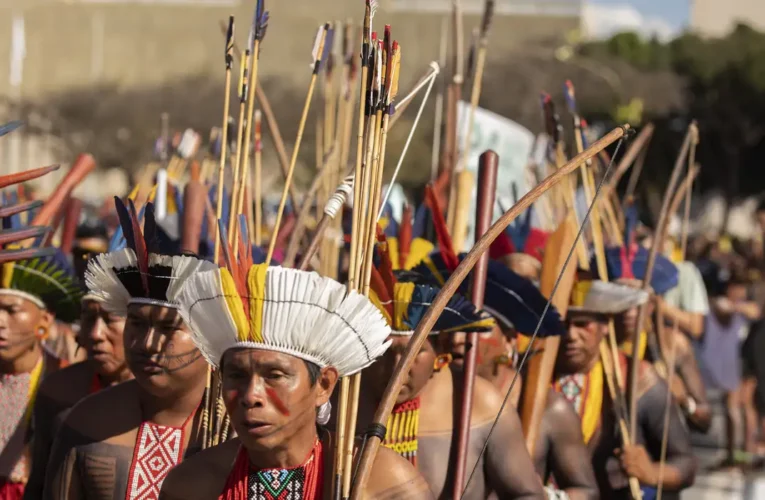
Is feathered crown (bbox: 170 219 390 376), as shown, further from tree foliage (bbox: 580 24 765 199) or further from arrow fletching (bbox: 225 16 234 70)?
tree foliage (bbox: 580 24 765 199)

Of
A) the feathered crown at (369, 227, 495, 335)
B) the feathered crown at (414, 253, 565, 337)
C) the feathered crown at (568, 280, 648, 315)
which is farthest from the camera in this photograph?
the feathered crown at (568, 280, 648, 315)

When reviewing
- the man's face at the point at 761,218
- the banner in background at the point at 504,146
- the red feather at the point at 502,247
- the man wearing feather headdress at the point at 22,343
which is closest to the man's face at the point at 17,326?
the man wearing feather headdress at the point at 22,343

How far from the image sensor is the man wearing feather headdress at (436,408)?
181 inches

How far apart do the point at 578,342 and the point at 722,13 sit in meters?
73.0

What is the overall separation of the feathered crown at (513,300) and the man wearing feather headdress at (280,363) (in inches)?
67.1

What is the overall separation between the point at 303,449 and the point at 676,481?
120 inches

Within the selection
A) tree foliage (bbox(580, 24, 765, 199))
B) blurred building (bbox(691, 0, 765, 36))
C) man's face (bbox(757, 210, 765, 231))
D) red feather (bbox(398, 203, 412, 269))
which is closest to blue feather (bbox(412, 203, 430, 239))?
red feather (bbox(398, 203, 412, 269))

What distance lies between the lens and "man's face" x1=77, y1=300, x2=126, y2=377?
5465mm

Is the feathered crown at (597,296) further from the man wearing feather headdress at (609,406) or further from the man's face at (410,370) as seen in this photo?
the man's face at (410,370)

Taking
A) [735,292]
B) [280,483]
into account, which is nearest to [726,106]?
[735,292]

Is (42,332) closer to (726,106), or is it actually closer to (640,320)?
(640,320)

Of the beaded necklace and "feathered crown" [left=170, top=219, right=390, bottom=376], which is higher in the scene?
"feathered crown" [left=170, top=219, right=390, bottom=376]

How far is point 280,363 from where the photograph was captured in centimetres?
363

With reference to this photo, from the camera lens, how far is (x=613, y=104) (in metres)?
43.2
